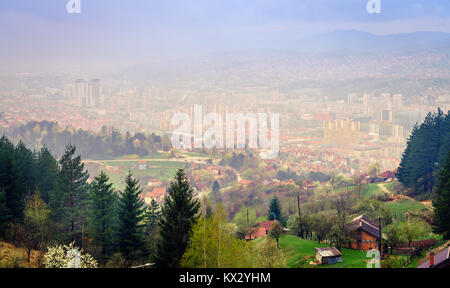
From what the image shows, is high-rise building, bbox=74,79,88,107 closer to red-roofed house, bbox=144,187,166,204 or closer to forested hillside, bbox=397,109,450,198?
red-roofed house, bbox=144,187,166,204

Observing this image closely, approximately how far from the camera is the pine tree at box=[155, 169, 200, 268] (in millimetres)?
8242

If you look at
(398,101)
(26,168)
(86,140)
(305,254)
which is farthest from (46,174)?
(398,101)

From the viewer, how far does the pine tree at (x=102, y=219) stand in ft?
32.9

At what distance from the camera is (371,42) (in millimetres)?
60594

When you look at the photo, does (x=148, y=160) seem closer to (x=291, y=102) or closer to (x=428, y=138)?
(x=428, y=138)

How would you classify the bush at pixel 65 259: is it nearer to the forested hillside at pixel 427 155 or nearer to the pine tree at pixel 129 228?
the pine tree at pixel 129 228

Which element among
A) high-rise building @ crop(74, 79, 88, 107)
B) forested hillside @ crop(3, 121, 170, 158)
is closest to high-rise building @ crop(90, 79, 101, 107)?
high-rise building @ crop(74, 79, 88, 107)

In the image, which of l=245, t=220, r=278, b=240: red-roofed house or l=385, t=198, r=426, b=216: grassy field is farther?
l=385, t=198, r=426, b=216: grassy field

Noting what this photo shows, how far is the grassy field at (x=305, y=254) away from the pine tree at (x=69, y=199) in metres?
5.61

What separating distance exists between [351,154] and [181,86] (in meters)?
33.4

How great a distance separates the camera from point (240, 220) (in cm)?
1686

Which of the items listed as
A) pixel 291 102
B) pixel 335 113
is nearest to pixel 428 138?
pixel 335 113

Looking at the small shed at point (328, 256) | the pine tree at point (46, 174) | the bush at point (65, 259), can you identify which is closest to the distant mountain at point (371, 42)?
the small shed at point (328, 256)

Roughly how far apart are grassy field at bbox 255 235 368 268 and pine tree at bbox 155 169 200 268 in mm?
3207
